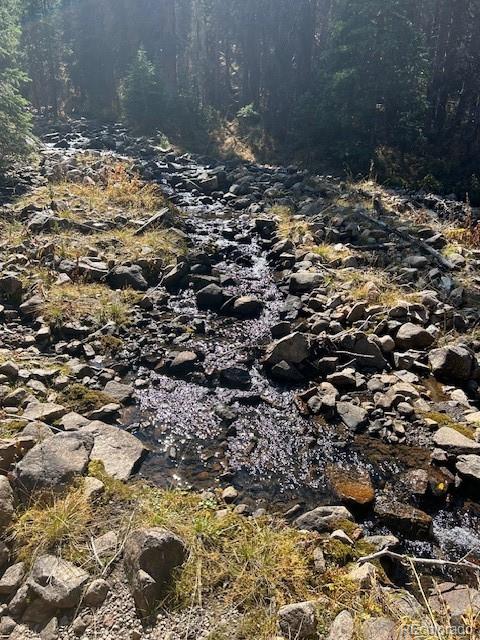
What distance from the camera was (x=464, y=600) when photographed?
3879 mm

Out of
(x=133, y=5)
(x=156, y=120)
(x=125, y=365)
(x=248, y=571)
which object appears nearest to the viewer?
(x=248, y=571)

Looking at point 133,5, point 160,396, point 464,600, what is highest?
point 133,5

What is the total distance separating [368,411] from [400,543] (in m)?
2.08

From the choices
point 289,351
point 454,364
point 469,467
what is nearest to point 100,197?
point 289,351

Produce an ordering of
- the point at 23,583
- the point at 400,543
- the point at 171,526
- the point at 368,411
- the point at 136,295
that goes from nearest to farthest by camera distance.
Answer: the point at 23,583
the point at 171,526
the point at 400,543
the point at 368,411
the point at 136,295

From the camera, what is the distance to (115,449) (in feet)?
18.4

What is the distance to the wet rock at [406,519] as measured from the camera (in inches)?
201

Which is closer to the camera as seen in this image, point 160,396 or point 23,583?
point 23,583

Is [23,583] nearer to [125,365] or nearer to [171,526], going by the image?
[171,526]

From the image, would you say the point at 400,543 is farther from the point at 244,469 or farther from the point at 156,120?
the point at 156,120

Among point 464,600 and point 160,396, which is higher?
point 464,600

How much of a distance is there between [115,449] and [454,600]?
3.66m

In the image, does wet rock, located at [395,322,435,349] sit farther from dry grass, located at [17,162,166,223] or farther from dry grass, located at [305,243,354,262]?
dry grass, located at [17,162,166,223]

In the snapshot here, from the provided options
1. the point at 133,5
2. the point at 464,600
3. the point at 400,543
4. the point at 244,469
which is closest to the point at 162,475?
the point at 244,469
